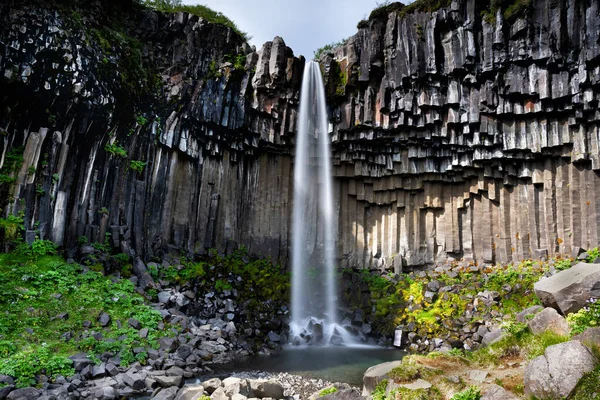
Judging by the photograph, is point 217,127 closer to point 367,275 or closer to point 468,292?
point 367,275

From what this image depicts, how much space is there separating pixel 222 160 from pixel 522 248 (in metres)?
13.9

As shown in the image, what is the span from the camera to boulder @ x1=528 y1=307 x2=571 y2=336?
7.75m

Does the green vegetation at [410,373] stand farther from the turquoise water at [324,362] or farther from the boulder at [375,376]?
the turquoise water at [324,362]

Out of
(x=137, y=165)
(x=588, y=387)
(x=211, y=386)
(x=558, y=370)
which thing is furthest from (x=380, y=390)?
(x=137, y=165)

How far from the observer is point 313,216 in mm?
21922

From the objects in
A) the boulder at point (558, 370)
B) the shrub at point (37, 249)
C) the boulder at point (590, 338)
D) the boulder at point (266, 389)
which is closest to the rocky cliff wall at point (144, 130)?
the shrub at point (37, 249)

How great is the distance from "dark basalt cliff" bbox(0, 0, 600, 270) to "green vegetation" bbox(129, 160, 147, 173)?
0.40ft

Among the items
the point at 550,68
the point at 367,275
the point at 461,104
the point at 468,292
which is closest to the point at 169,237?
the point at 367,275

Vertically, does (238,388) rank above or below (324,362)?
above

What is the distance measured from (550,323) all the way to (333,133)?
14.2 meters

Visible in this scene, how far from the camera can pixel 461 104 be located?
61.0 feet

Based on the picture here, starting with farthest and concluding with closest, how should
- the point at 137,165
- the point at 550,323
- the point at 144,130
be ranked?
the point at 144,130
the point at 137,165
the point at 550,323

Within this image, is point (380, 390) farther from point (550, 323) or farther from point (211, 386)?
point (211, 386)

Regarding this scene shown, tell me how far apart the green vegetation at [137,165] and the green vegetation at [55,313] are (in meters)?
4.70
